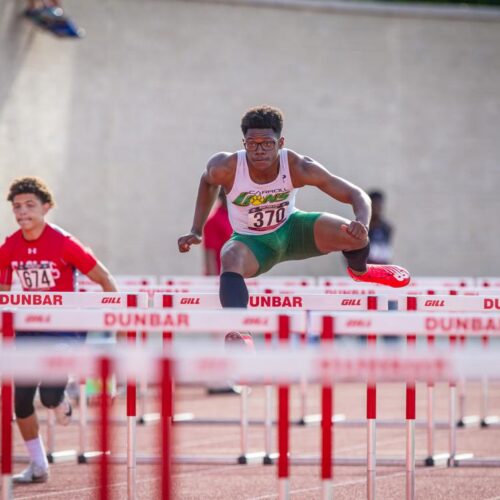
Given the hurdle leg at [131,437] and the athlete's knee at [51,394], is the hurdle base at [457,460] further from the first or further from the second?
the hurdle leg at [131,437]

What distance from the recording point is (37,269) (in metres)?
8.38

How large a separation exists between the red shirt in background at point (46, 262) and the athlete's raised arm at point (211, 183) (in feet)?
2.91

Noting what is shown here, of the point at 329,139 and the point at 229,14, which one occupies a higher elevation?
the point at 229,14

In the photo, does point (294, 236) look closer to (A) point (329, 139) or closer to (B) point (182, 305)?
(B) point (182, 305)

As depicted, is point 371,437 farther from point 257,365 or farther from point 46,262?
point 46,262

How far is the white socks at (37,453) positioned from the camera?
27.0 feet

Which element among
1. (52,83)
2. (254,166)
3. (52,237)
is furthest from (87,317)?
(52,83)

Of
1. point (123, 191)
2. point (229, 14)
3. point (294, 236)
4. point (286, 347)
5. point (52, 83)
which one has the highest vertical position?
point (229, 14)

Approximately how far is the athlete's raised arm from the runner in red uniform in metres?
0.81

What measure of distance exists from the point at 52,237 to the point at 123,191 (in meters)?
9.16

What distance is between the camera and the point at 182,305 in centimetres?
699

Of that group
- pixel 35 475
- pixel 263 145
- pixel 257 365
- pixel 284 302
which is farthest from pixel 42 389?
pixel 257 365

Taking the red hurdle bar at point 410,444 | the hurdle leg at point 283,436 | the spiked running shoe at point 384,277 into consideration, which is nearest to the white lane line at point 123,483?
the spiked running shoe at point 384,277

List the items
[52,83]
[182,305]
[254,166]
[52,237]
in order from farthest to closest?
[52,83] → [52,237] → [254,166] → [182,305]
